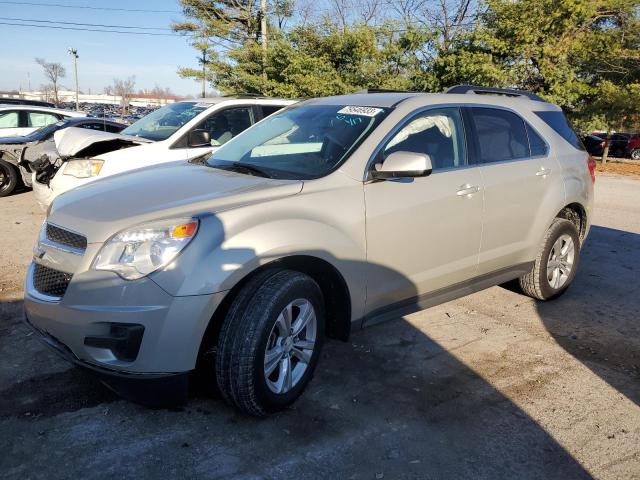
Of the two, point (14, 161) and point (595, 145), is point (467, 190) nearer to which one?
point (14, 161)

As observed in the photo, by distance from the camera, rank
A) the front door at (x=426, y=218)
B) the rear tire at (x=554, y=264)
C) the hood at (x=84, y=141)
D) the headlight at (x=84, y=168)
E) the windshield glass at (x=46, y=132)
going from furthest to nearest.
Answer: the windshield glass at (x=46, y=132) → the hood at (x=84, y=141) → the headlight at (x=84, y=168) → the rear tire at (x=554, y=264) → the front door at (x=426, y=218)

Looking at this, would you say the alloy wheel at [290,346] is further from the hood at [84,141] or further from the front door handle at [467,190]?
the hood at [84,141]

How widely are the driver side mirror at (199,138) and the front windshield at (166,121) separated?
0.39 m

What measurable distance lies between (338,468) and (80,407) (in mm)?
1507

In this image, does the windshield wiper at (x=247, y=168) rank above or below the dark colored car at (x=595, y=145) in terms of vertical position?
above

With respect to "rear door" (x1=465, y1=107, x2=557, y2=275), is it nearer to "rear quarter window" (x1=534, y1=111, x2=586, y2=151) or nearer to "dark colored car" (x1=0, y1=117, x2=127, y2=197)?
"rear quarter window" (x1=534, y1=111, x2=586, y2=151)

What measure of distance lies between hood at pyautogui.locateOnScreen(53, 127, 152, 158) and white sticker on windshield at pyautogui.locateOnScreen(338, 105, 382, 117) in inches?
141

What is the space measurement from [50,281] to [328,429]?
5.51ft

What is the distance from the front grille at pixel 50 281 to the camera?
2.73m

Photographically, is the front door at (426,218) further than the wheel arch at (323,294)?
Yes

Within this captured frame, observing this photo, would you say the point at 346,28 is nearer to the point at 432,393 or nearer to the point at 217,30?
the point at 217,30

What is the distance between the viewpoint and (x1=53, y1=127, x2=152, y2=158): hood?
6.47m

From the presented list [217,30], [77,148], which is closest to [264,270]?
[77,148]

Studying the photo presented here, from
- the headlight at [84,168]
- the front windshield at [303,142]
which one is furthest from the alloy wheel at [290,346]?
the headlight at [84,168]
